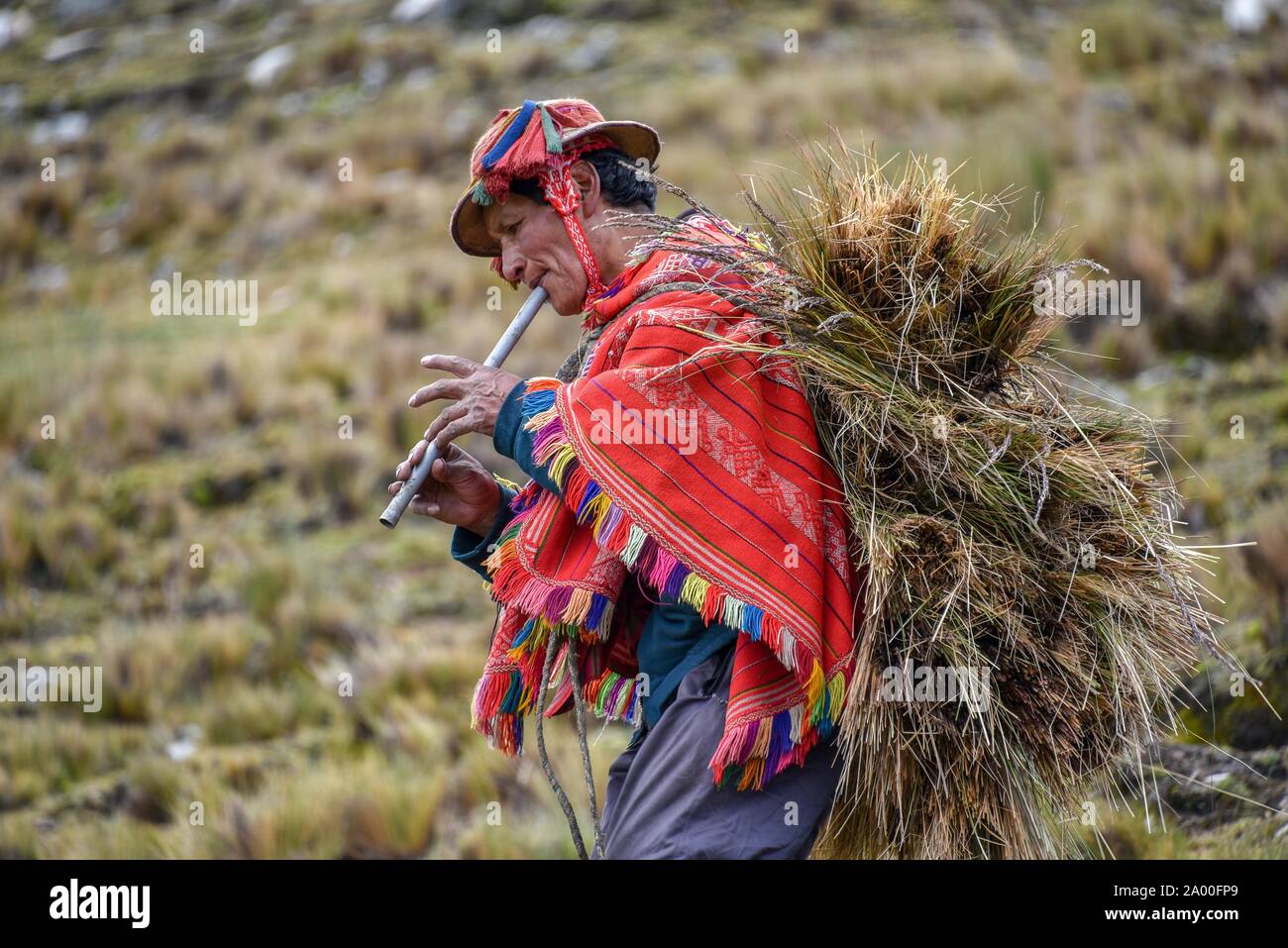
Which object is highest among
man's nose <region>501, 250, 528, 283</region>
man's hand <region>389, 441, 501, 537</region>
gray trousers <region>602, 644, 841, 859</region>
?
man's nose <region>501, 250, 528, 283</region>

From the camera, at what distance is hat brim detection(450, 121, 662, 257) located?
309 cm

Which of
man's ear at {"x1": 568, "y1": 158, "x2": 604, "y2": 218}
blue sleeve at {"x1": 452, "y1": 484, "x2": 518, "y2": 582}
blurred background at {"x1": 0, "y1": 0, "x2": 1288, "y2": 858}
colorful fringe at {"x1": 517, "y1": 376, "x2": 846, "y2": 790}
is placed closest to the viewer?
colorful fringe at {"x1": 517, "y1": 376, "x2": 846, "y2": 790}

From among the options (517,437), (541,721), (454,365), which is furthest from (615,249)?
(541,721)

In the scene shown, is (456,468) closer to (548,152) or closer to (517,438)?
(517,438)

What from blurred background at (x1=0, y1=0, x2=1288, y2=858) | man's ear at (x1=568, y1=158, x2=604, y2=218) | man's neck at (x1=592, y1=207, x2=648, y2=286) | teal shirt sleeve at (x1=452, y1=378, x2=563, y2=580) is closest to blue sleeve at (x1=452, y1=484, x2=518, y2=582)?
teal shirt sleeve at (x1=452, y1=378, x2=563, y2=580)

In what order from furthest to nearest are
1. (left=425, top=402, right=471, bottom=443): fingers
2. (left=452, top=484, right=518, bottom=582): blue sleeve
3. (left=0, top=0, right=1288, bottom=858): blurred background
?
(left=0, top=0, right=1288, bottom=858): blurred background, (left=452, top=484, right=518, bottom=582): blue sleeve, (left=425, top=402, right=471, bottom=443): fingers

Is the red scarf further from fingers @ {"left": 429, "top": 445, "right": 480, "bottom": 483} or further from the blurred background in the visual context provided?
the blurred background

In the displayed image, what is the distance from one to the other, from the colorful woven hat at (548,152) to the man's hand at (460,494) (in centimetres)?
53

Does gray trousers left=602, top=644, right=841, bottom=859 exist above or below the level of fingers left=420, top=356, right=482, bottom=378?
below

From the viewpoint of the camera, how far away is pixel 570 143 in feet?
10.1

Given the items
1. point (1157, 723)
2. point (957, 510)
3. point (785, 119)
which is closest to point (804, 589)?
point (957, 510)

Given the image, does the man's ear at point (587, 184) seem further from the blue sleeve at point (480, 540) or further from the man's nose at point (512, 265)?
the blue sleeve at point (480, 540)

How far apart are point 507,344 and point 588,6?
16.9 m

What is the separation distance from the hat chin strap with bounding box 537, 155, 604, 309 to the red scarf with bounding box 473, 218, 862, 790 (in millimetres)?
283
